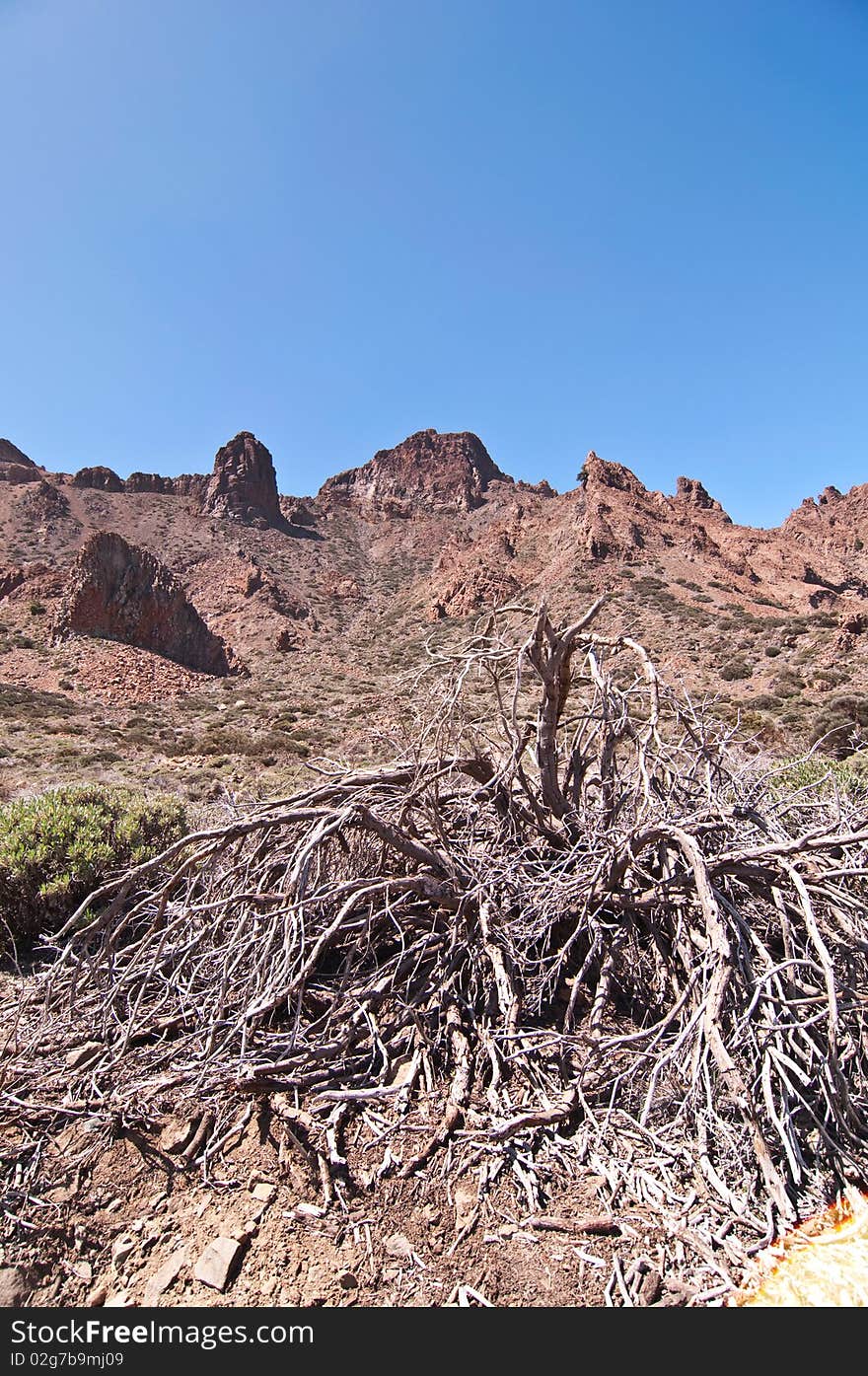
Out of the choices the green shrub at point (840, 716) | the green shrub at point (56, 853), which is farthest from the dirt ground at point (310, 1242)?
the green shrub at point (840, 716)

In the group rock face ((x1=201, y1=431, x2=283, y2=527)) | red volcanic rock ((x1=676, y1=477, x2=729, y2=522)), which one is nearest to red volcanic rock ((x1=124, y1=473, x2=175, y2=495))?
rock face ((x1=201, y1=431, x2=283, y2=527))

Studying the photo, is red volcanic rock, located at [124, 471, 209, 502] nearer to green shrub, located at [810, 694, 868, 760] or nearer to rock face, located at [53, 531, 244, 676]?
rock face, located at [53, 531, 244, 676]

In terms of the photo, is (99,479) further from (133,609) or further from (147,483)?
(133,609)

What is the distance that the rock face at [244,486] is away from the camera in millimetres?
64375

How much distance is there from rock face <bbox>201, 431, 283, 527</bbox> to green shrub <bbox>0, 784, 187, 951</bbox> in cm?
6373

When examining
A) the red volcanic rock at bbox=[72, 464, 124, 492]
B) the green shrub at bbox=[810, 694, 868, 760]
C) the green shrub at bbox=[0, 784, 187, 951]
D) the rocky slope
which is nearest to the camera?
the green shrub at bbox=[0, 784, 187, 951]

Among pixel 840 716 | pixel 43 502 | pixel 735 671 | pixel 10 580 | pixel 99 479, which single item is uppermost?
pixel 99 479

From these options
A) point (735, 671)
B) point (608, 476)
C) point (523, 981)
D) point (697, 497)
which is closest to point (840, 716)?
point (735, 671)

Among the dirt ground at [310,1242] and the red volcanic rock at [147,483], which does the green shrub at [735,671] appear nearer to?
the dirt ground at [310,1242]

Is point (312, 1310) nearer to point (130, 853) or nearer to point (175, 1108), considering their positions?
point (175, 1108)

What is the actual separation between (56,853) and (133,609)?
108 feet

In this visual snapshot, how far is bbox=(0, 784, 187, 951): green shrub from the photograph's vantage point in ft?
13.3

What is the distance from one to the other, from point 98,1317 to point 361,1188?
81 centimetres

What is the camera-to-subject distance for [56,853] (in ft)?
13.8
